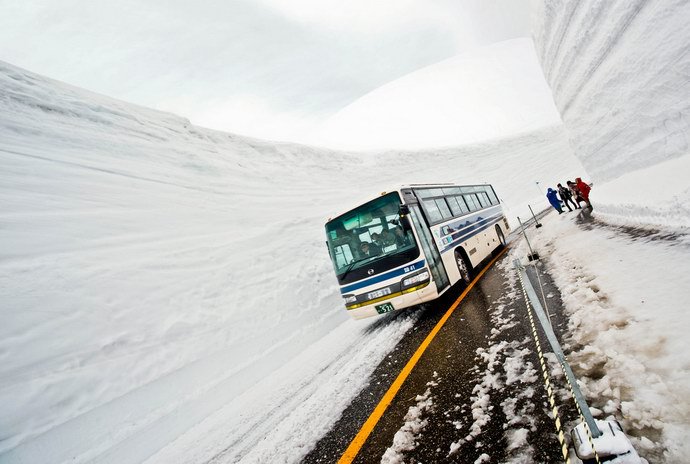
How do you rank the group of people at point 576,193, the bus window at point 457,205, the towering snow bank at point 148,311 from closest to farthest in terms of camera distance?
the towering snow bank at point 148,311 → the bus window at point 457,205 → the group of people at point 576,193

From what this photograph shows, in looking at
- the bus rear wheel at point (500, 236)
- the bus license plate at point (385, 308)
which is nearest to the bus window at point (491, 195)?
the bus rear wheel at point (500, 236)

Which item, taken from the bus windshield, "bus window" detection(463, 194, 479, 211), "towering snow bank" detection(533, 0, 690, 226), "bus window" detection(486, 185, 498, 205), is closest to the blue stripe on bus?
the bus windshield

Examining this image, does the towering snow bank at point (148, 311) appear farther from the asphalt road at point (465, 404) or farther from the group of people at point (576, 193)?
the group of people at point (576, 193)

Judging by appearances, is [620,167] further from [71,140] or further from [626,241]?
[71,140]

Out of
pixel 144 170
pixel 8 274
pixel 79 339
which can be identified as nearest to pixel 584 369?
pixel 79 339

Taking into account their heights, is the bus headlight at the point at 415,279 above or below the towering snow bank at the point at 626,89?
below

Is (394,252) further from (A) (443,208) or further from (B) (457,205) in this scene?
(B) (457,205)

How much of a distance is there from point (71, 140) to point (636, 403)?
848 inches

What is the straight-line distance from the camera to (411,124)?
2881 inches

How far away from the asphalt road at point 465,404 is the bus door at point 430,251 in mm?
1470

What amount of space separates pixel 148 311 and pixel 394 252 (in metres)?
5.76

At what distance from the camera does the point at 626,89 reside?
21.5 feet

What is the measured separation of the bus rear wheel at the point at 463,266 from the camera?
7.78 metres

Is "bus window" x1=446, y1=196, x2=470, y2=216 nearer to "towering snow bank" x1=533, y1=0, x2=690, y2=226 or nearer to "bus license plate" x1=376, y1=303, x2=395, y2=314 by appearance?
"towering snow bank" x1=533, y1=0, x2=690, y2=226
